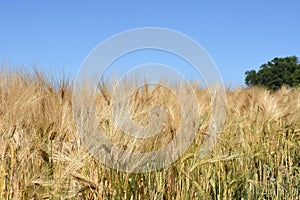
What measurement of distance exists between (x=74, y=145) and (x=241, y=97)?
2912 millimetres

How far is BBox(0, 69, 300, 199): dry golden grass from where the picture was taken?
52.1 inches

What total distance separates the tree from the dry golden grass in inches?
693

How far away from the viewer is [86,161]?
139cm

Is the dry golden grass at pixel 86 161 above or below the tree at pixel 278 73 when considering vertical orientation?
below

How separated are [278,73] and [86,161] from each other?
64.8 feet

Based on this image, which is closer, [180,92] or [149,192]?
[149,192]

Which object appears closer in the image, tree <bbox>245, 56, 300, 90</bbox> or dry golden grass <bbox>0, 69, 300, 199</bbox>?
dry golden grass <bbox>0, 69, 300, 199</bbox>

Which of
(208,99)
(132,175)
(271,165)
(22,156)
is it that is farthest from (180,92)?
(208,99)

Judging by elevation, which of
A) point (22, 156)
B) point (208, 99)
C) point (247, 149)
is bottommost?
point (22, 156)

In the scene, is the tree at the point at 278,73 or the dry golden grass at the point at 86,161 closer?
the dry golden grass at the point at 86,161

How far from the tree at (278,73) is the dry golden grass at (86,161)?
17595 millimetres

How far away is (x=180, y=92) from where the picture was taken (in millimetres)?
2104

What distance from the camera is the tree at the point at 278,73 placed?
62.5 ft

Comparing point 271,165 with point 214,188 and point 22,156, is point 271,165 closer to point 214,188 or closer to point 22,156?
point 214,188
